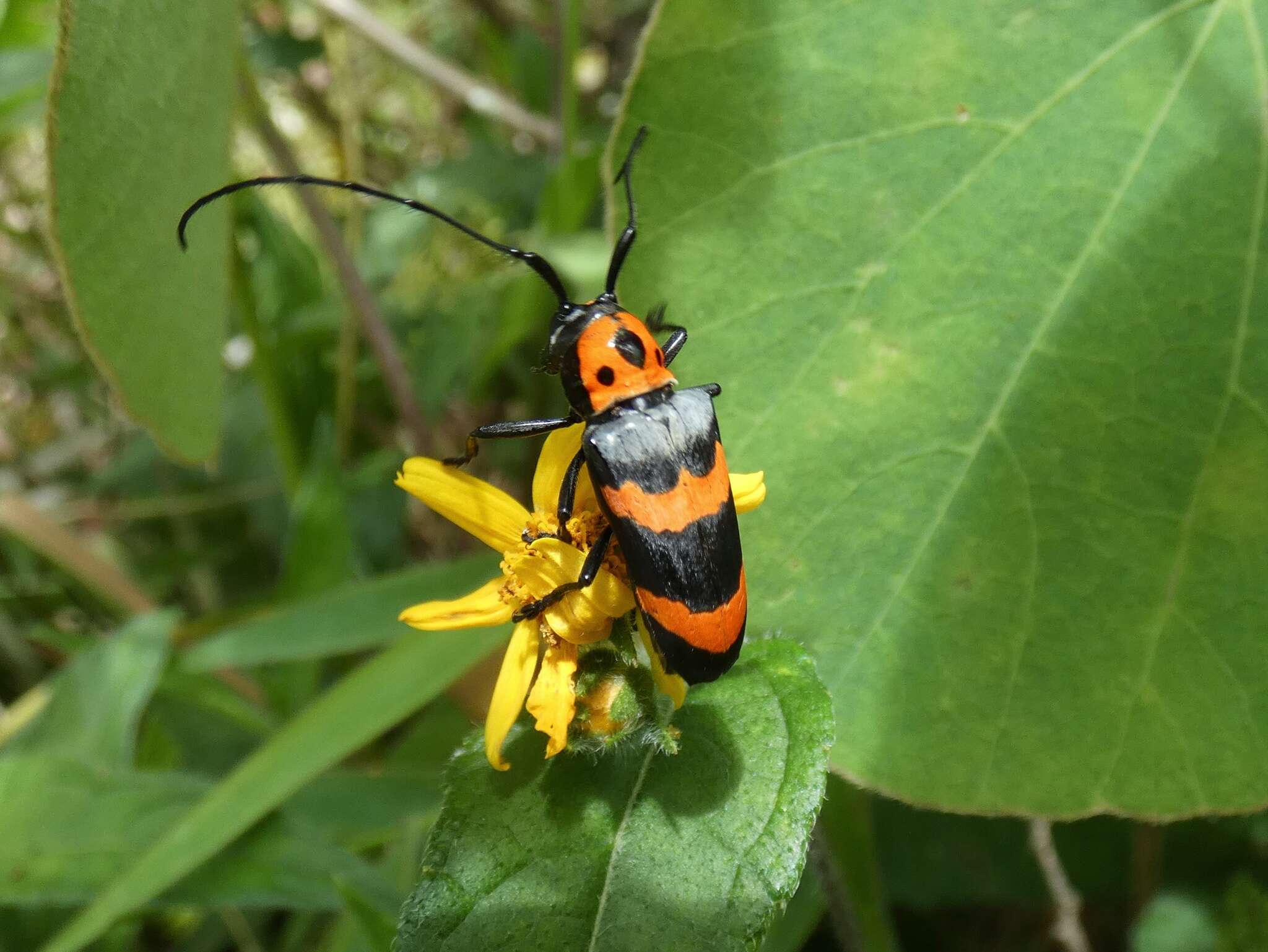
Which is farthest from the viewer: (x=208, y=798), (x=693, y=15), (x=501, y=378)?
(x=501, y=378)

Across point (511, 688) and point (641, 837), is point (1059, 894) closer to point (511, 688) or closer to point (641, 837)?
point (641, 837)

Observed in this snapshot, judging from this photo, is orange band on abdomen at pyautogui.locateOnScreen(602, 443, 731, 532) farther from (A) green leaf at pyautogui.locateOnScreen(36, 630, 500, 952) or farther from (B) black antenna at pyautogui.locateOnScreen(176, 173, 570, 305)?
(A) green leaf at pyautogui.locateOnScreen(36, 630, 500, 952)

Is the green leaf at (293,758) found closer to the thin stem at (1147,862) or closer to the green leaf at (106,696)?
the green leaf at (106,696)

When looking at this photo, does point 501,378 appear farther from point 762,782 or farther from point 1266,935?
point 1266,935

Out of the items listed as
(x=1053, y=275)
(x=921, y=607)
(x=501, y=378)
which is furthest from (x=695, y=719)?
(x=501, y=378)

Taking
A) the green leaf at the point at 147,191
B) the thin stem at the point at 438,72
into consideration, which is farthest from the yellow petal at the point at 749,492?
the thin stem at the point at 438,72

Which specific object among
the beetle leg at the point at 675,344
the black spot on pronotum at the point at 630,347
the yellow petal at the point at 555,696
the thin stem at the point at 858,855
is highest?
the black spot on pronotum at the point at 630,347

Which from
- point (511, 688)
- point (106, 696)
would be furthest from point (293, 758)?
point (511, 688)
